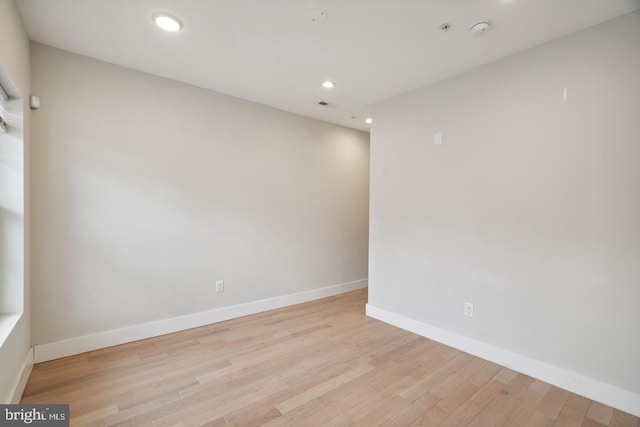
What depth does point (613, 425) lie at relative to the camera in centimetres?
177

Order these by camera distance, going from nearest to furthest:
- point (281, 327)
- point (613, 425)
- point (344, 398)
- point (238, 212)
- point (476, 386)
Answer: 1. point (613, 425)
2. point (344, 398)
3. point (476, 386)
4. point (281, 327)
5. point (238, 212)

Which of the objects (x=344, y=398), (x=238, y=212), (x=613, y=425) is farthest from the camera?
(x=238, y=212)

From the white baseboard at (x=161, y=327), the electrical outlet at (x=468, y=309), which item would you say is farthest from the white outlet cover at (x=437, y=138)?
the white baseboard at (x=161, y=327)

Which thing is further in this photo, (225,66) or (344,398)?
(225,66)

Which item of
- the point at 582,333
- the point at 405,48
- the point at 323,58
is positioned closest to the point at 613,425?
the point at 582,333

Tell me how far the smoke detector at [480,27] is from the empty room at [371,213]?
66mm

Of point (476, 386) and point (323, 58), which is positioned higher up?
point (323, 58)

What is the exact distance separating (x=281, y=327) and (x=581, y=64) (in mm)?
3434

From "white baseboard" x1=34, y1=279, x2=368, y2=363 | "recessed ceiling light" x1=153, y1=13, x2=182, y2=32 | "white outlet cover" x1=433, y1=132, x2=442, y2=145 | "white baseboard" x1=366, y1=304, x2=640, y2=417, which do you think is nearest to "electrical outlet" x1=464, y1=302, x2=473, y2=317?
"white baseboard" x1=366, y1=304, x2=640, y2=417

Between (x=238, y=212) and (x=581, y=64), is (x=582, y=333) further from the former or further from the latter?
(x=238, y=212)

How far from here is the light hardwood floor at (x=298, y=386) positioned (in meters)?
1.83

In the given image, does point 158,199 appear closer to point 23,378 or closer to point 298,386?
point 23,378

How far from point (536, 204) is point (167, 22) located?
3051mm

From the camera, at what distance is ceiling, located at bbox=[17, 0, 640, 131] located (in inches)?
75.1
